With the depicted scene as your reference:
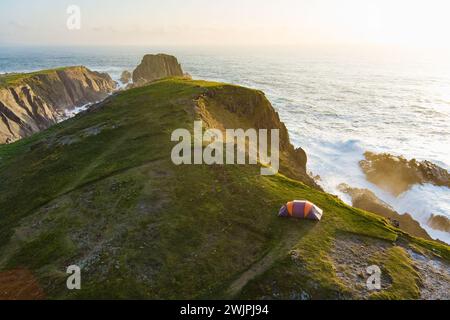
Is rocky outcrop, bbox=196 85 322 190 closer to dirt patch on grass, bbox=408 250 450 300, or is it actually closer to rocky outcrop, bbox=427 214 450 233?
rocky outcrop, bbox=427 214 450 233

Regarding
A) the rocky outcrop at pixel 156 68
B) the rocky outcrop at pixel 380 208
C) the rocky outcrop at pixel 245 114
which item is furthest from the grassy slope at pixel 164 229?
the rocky outcrop at pixel 156 68

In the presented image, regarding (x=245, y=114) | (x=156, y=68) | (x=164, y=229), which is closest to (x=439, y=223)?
(x=245, y=114)

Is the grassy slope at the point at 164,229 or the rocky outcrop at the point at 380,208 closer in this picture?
the grassy slope at the point at 164,229

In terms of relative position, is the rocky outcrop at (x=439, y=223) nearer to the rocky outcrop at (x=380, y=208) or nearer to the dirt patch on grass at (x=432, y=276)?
the rocky outcrop at (x=380, y=208)

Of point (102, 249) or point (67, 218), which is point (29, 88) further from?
point (102, 249)

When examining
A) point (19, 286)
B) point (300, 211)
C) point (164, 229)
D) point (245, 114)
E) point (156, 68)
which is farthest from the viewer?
point (156, 68)

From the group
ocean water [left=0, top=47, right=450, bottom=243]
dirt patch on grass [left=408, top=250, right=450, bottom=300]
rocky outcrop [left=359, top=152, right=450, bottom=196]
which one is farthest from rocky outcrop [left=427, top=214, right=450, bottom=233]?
dirt patch on grass [left=408, top=250, right=450, bottom=300]

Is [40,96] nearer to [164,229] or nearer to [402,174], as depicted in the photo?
[402,174]
